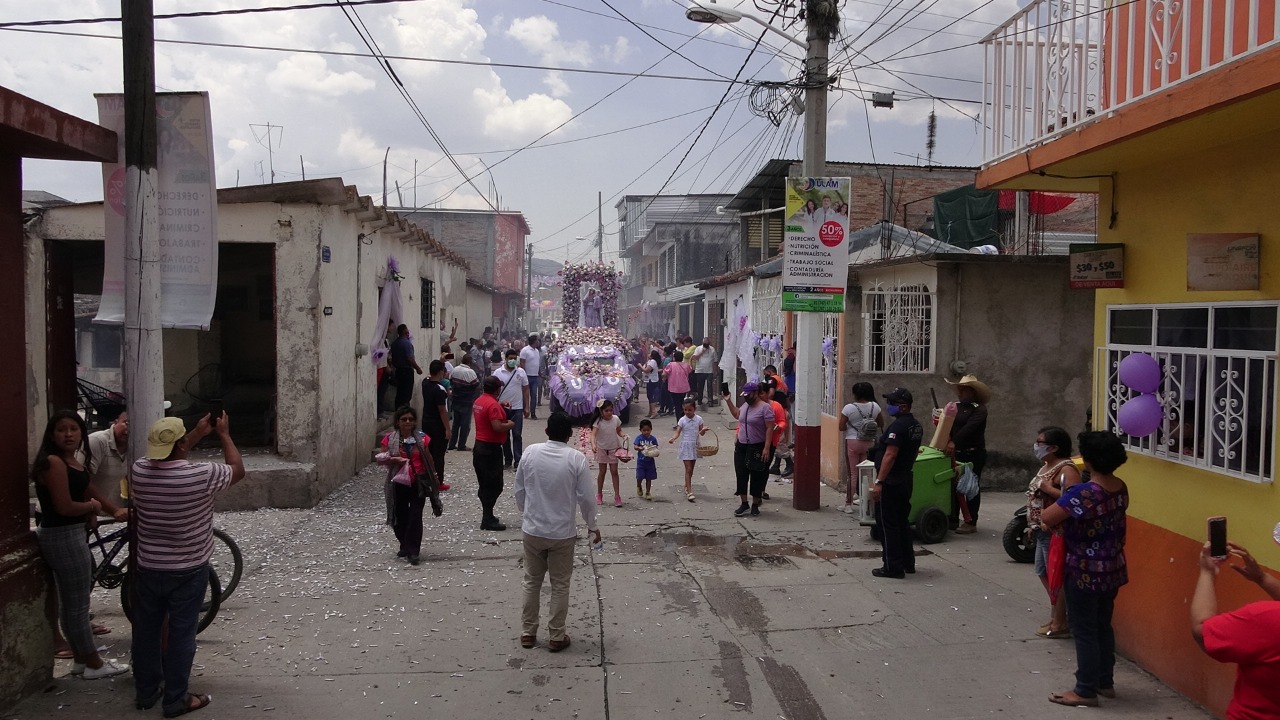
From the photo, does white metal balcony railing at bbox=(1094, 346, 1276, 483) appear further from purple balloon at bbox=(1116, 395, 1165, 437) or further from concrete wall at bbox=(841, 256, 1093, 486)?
concrete wall at bbox=(841, 256, 1093, 486)

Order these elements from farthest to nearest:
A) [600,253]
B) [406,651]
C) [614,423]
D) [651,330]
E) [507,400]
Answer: [600,253]
[651,330]
[507,400]
[614,423]
[406,651]

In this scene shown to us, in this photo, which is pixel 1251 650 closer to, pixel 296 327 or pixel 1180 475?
pixel 1180 475

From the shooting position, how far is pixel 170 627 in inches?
181

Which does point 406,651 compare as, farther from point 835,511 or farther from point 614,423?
point 835,511

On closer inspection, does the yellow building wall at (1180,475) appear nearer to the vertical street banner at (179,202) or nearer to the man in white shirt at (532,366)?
the vertical street banner at (179,202)

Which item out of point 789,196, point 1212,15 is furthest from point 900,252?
point 1212,15

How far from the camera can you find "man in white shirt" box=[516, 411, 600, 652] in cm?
556

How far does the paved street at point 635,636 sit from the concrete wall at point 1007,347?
274 centimetres

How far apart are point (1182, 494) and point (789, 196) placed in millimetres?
5289

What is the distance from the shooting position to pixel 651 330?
41.6m

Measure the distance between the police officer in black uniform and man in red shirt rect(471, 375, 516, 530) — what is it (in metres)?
3.80

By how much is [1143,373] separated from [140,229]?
5.95 m

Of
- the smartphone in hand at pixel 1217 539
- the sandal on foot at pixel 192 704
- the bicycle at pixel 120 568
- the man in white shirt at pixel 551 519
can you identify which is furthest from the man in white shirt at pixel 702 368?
the smartphone in hand at pixel 1217 539

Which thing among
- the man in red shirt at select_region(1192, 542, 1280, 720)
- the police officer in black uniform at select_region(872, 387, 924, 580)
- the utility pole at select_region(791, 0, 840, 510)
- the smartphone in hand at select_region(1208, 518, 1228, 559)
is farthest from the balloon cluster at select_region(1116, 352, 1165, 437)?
the utility pole at select_region(791, 0, 840, 510)
